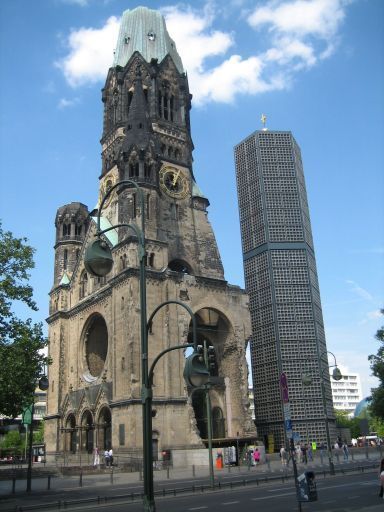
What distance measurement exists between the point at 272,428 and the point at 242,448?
14.6 m

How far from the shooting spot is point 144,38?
2707 inches

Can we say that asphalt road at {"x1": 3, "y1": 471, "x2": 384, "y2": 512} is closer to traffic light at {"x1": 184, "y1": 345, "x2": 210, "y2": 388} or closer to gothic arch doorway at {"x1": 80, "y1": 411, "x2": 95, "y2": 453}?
traffic light at {"x1": 184, "y1": 345, "x2": 210, "y2": 388}

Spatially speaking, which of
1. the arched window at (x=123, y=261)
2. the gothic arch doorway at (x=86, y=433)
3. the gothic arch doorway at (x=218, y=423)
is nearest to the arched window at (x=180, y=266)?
the arched window at (x=123, y=261)

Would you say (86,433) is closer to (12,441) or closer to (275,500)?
(275,500)

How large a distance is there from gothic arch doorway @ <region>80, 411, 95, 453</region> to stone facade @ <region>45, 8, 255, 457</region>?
99mm

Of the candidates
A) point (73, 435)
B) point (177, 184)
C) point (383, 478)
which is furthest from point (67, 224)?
point (383, 478)

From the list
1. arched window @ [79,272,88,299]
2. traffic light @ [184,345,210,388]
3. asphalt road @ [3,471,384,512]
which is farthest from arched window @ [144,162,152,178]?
traffic light @ [184,345,210,388]

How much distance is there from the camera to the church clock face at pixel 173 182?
59812mm

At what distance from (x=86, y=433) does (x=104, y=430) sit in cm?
387

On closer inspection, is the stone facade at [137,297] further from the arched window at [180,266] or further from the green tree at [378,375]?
the green tree at [378,375]

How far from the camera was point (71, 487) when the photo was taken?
97.3ft

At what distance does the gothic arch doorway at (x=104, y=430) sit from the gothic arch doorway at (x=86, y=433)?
2781mm

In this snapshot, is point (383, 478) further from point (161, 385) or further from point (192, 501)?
point (161, 385)

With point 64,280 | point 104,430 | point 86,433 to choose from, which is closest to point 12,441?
point 64,280
